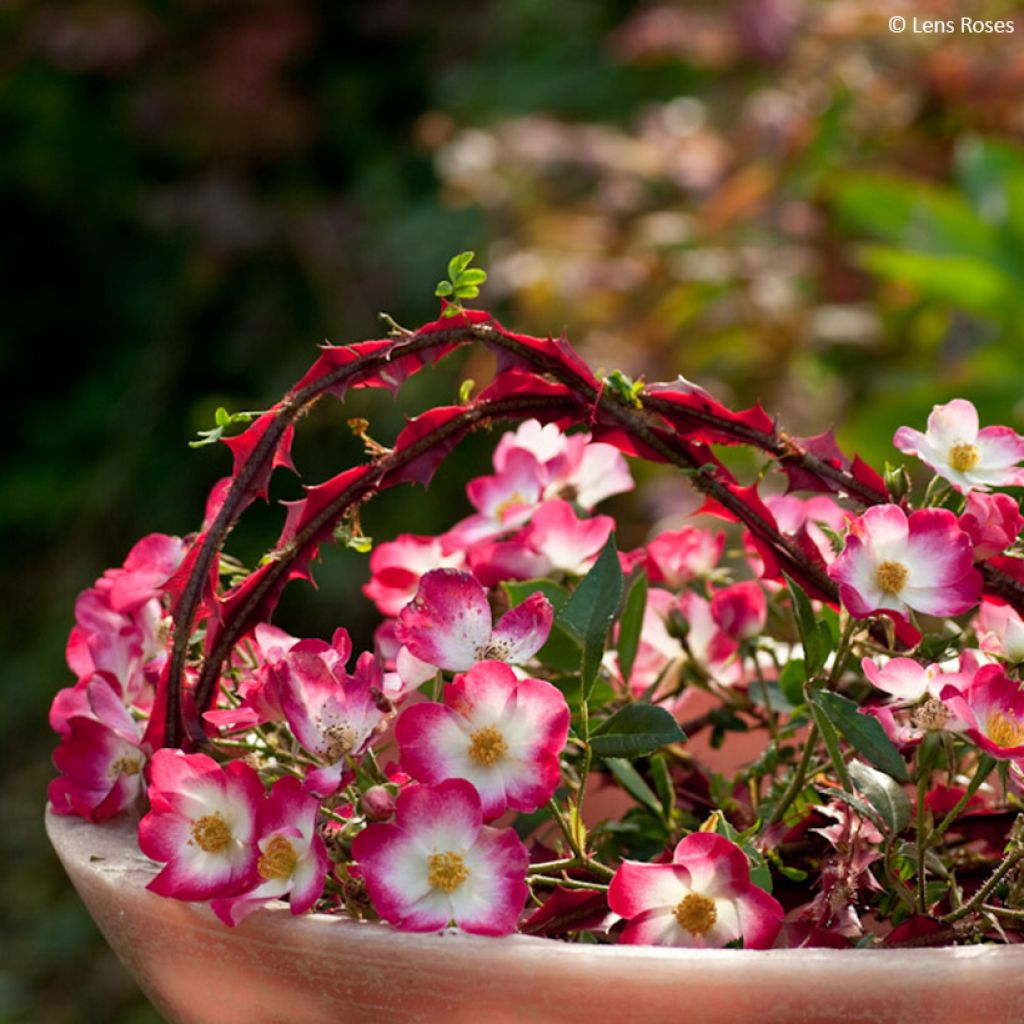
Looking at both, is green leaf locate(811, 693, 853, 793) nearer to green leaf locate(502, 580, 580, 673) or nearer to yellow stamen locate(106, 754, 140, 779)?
green leaf locate(502, 580, 580, 673)

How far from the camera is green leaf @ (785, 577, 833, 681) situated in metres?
0.48

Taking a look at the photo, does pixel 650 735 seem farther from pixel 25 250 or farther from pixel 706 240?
pixel 25 250

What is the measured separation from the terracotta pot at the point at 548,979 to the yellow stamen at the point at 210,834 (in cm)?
2

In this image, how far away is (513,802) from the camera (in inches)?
17.0

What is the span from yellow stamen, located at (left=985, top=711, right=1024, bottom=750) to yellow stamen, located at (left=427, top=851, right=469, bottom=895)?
0.16 m

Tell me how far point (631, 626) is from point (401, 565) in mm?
109

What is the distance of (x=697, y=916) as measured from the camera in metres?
0.42

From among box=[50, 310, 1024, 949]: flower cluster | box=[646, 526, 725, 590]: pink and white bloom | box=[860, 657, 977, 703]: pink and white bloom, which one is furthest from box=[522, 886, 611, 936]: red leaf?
box=[646, 526, 725, 590]: pink and white bloom

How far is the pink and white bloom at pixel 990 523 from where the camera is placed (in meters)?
0.48

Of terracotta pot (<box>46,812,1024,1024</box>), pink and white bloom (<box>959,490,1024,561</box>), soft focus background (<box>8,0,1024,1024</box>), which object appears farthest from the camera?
soft focus background (<box>8,0,1024,1024</box>)

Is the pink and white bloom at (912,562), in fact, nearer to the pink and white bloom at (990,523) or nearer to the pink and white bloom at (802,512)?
the pink and white bloom at (990,523)

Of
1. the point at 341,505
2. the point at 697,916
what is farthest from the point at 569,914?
the point at 341,505

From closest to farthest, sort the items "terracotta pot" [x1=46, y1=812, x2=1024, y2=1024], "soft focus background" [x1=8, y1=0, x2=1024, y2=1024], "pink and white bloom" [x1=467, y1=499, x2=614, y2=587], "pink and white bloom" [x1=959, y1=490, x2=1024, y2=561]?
"terracotta pot" [x1=46, y1=812, x2=1024, y2=1024] → "pink and white bloom" [x1=959, y1=490, x2=1024, y2=561] → "pink and white bloom" [x1=467, y1=499, x2=614, y2=587] → "soft focus background" [x1=8, y1=0, x2=1024, y2=1024]

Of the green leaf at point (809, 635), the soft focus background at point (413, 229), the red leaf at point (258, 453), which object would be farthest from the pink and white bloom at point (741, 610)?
the soft focus background at point (413, 229)
